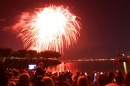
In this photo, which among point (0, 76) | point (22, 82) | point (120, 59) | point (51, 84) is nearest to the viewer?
→ point (0, 76)

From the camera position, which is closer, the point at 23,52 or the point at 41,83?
the point at 41,83

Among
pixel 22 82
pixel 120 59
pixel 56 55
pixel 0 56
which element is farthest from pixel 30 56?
pixel 22 82

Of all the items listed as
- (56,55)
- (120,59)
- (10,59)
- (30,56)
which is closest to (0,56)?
(10,59)

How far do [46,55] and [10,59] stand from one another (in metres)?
28.0

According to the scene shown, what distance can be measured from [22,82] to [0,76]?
1272 mm

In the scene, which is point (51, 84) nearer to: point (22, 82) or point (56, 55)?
point (22, 82)

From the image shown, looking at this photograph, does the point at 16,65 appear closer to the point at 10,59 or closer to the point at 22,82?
the point at 10,59

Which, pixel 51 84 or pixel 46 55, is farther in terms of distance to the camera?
pixel 46 55

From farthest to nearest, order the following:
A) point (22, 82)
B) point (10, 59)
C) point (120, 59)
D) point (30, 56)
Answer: point (120, 59) < point (30, 56) < point (10, 59) < point (22, 82)

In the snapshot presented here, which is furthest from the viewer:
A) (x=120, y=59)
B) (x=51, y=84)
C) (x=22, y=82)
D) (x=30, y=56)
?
(x=120, y=59)

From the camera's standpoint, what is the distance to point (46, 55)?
491 feet

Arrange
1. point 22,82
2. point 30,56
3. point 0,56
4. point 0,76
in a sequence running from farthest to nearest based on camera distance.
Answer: point 30,56
point 0,56
point 22,82
point 0,76

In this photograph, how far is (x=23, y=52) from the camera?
142 meters

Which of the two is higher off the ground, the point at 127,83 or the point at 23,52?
the point at 23,52
